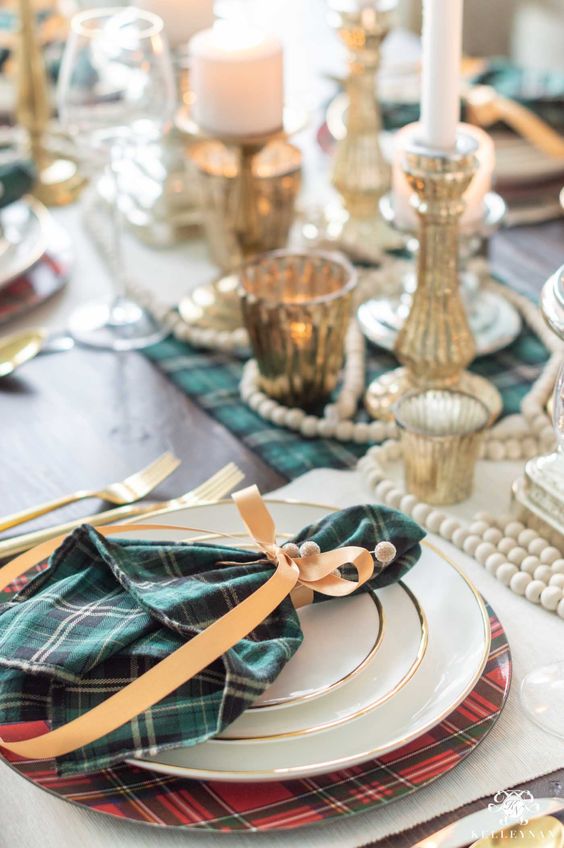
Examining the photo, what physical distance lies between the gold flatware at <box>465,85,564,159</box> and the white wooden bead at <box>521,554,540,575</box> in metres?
0.70

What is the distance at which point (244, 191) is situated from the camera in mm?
1113

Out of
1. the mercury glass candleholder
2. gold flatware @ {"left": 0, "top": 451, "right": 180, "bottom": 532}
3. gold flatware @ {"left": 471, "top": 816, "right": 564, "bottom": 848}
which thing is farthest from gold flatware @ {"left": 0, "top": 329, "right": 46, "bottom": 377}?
gold flatware @ {"left": 471, "top": 816, "right": 564, "bottom": 848}

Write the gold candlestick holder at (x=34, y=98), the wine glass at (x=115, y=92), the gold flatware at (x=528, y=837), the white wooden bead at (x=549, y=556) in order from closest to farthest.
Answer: the gold flatware at (x=528, y=837) → the white wooden bead at (x=549, y=556) → the wine glass at (x=115, y=92) → the gold candlestick holder at (x=34, y=98)

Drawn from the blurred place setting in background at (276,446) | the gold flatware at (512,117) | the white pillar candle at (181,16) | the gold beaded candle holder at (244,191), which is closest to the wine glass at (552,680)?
the blurred place setting in background at (276,446)

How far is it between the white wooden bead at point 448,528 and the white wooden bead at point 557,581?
0.09 metres

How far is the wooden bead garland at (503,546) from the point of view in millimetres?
738

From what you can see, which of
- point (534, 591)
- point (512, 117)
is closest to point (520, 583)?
point (534, 591)

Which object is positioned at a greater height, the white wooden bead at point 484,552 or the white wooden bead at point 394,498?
the white wooden bead at point 484,552

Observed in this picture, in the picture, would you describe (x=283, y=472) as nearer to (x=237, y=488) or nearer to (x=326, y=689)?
(x=237, y=488)

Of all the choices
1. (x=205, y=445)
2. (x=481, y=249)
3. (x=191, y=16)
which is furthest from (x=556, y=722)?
(x=191, y=16)

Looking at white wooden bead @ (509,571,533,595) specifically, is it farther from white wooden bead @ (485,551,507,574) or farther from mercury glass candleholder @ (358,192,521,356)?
mercury glass candleholder @ (358,192,521,356)

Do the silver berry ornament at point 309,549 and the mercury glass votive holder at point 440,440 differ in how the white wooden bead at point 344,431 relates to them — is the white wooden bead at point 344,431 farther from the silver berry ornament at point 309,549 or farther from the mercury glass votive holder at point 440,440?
the silver berry ornament at point 309,549

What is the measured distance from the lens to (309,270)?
100 cm

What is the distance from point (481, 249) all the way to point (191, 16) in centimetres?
49
